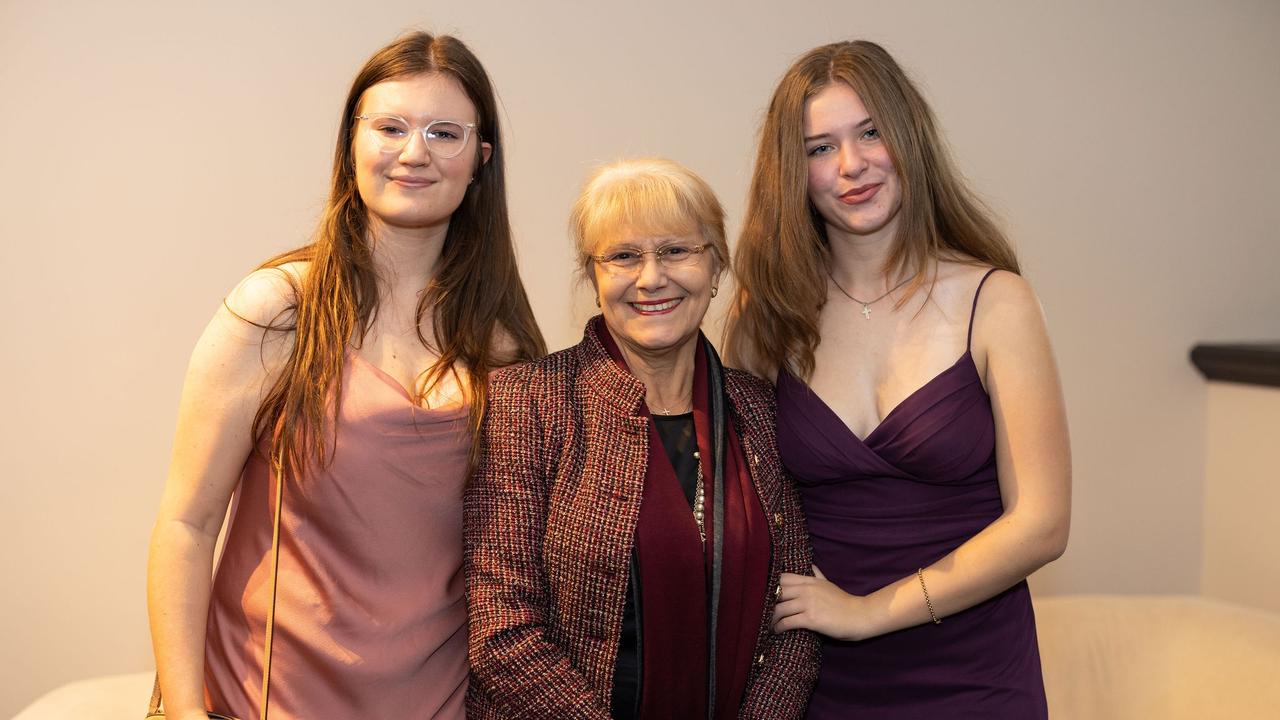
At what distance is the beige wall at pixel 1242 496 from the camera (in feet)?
12.1

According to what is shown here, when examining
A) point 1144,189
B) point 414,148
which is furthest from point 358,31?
point 1144,189

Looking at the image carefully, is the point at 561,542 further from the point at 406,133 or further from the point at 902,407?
the point at 406,133

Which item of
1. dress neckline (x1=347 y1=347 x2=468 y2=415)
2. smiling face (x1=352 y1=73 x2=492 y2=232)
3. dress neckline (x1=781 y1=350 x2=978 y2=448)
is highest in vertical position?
smiling face (x1=352 y1=73 x2=492 y2=232)

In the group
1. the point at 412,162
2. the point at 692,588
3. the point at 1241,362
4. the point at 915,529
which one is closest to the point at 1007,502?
the point at 915,529

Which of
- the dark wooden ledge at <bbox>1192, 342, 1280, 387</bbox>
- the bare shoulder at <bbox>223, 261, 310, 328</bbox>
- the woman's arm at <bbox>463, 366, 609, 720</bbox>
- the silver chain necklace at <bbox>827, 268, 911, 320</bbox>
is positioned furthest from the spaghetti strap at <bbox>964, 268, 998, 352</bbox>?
the dark wooden ledge at <bbox>1192, 342, 1280, 387</bbox>

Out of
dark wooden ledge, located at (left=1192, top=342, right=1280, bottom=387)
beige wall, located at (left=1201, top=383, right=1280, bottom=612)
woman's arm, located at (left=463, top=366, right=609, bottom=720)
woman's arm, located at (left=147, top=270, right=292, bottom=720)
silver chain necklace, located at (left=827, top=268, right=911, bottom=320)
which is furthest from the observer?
beige wall, located at (left=1201, top=383, right=1280, bottom=612)

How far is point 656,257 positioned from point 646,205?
9cm

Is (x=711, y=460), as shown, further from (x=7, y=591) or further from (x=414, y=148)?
(x=7, y=591)

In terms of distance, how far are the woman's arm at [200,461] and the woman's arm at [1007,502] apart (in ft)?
3.21

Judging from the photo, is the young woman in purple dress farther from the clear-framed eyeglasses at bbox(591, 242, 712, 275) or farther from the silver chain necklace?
the clear-framed eyeglasses at bbox(591, 242, 712, 275)

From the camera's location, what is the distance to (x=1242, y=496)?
12.5 ft

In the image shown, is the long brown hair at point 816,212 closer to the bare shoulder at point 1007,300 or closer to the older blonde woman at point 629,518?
the bare shoulder at point 1007,300

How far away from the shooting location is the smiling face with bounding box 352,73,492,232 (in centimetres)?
201

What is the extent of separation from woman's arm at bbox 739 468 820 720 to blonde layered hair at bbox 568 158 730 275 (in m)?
0.49
